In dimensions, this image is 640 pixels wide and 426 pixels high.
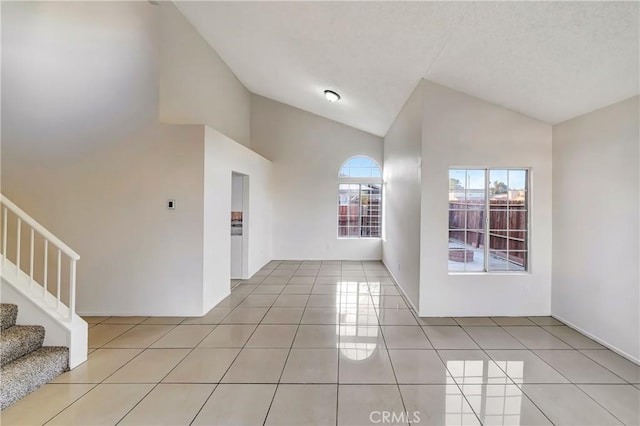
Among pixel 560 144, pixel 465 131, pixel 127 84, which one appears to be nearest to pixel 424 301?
pixel 465 131

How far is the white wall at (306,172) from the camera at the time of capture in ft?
23.7

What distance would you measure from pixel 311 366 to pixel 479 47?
3.41 m

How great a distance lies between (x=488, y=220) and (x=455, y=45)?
86.6 inches

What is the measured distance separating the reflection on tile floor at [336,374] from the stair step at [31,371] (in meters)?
0.09

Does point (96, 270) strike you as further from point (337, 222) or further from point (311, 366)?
point (337, 222)

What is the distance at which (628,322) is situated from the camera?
273 centimetres

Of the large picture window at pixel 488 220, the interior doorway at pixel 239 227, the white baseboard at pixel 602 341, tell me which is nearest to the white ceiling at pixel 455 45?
the large picture window at pixel 488 220

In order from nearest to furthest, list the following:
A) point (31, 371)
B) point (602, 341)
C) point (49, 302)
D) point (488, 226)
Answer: point (31, 371)
point (49, 302)
point (602, 341)
point (488, 226)

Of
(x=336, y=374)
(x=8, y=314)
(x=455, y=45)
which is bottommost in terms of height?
(x=336, y=374)

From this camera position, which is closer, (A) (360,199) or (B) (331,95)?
(B) (331,95)

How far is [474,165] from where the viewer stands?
3691 mm

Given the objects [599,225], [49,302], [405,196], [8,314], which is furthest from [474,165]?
[8,314]

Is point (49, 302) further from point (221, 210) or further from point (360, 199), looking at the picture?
point (360, 199)

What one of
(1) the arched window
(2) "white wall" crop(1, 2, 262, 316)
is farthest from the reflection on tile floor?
(1) the arched window
